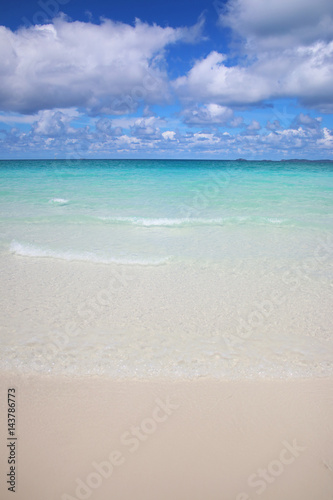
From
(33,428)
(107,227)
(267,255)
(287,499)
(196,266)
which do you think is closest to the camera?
(287,499)

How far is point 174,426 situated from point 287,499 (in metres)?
0.94

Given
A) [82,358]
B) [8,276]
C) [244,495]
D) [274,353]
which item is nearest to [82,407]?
[82,358]

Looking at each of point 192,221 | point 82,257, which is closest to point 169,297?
point 82,257

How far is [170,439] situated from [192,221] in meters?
8.26

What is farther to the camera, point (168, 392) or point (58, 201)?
point (58, 201)

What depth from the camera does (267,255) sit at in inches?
263

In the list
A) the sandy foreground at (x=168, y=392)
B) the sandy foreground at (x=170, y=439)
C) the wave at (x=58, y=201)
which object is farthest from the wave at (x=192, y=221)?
the sandy foreground at (x=170, y=439)

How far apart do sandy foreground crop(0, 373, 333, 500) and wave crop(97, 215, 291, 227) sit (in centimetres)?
728

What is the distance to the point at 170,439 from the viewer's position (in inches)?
93.7

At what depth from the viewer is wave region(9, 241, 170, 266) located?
20.7 feet

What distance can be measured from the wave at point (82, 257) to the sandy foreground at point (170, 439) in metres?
3.46

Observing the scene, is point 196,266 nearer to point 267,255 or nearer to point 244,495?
point 267,255

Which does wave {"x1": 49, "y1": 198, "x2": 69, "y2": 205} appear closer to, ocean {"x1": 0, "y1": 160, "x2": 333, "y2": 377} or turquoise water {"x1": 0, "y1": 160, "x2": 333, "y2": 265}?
turquoise water {"x1": 0, "y1": 160, "x2": 333, "y2": 265}

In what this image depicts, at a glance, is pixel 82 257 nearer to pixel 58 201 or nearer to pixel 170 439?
pixel 170 439
